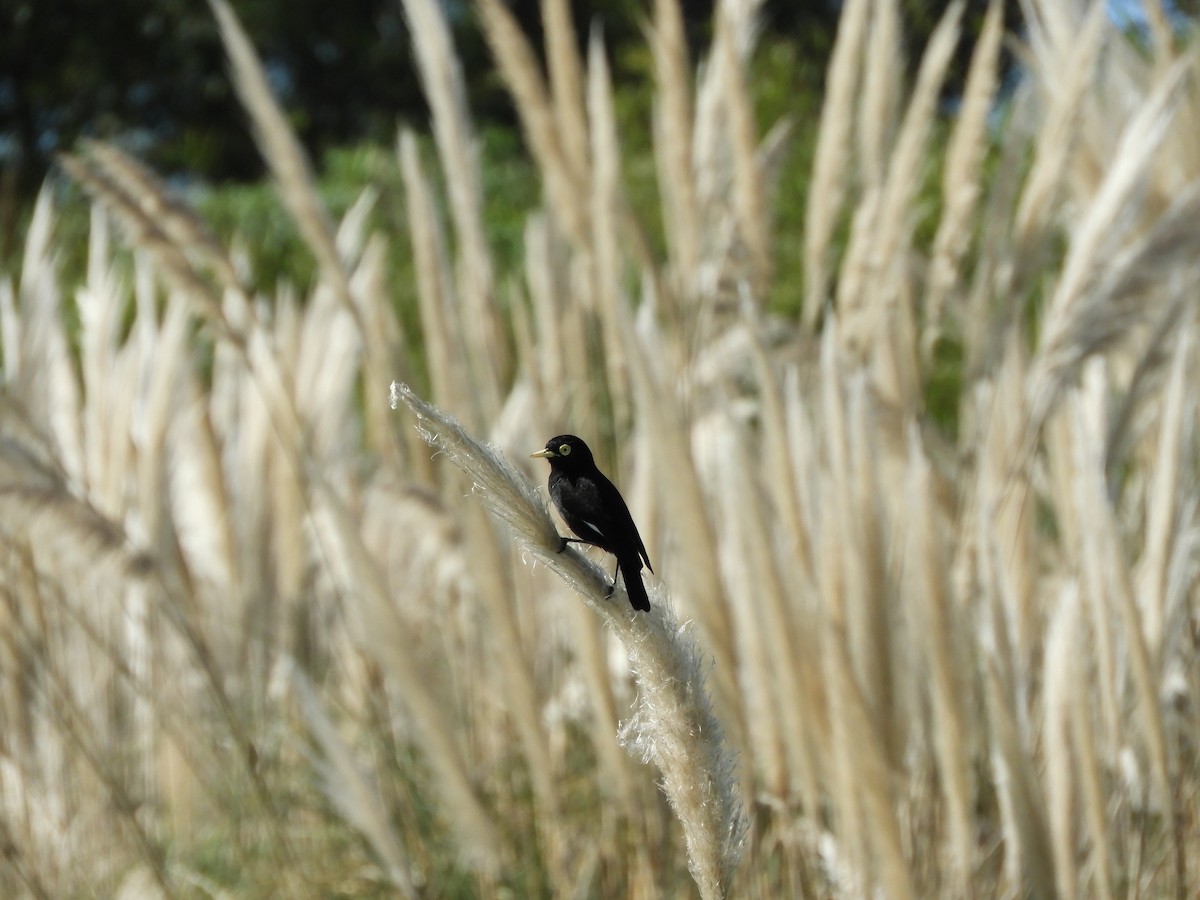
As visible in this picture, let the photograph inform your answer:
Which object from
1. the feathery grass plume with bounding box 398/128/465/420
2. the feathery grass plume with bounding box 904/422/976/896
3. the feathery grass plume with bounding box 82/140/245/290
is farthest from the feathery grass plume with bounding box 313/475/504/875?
the feathery grass plume with bounding box 904/422/976/896

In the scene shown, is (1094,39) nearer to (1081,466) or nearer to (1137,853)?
(1081,466)

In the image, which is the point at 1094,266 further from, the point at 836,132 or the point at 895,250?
the point at 836,132

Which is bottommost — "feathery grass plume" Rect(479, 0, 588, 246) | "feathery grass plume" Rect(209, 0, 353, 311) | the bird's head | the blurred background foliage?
the bird's head

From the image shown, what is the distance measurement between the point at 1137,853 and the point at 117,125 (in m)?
13.8

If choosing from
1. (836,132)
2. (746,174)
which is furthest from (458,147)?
(836,132)

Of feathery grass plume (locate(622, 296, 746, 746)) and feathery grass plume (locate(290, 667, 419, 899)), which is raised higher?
feathery grass plume (locate(622, 296, 746, 746))

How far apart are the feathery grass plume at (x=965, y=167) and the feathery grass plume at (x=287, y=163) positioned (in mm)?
876

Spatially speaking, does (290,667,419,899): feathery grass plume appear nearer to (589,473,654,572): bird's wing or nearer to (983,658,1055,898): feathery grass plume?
(983,658,1055,898): feathery grass plume

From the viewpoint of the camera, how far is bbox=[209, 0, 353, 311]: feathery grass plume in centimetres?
168

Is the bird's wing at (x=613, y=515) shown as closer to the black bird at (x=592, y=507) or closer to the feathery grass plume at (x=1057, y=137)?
the black bird at (x=592, y=507)

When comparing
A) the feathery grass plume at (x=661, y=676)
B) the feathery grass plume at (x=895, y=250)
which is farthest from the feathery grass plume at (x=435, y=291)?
the feathery grass plume at (x=661, y=676)

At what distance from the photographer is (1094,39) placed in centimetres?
174

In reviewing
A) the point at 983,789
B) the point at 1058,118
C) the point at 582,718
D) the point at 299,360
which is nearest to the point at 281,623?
the point at 299,360

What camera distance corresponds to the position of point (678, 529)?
121cm
